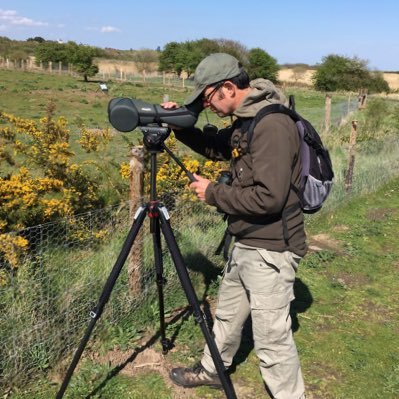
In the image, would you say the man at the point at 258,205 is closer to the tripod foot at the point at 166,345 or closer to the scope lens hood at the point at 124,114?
the scope lens hood at the point at 124,114

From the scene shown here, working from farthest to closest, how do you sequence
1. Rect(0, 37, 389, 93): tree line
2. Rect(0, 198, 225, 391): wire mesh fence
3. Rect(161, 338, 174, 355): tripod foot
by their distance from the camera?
1. Rect(0, 37, 389, 93): tree line
2. Rect(161, 338, 174, 355): tripod foot
3. Rect(0, 198, 225, 391): wire mesh fence

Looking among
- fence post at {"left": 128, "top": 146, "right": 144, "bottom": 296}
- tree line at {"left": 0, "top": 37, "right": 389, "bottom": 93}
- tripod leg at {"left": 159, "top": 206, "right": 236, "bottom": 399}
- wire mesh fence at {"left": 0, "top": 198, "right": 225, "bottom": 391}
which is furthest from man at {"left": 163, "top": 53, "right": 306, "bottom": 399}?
tree line at {"left": 0, "top": 37, "right": 389, "bottom": 93}

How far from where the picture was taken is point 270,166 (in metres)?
2.06

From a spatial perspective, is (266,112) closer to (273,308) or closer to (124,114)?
A: (124,114)

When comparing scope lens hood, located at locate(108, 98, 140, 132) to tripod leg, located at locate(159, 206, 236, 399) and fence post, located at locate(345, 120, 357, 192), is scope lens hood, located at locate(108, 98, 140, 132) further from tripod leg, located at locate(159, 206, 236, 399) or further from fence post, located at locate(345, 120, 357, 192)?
fence post, located at locate(345, 120, 357, 192)

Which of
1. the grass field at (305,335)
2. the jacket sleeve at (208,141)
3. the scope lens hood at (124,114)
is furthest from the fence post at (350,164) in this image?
the scope lens hood at (124,114)

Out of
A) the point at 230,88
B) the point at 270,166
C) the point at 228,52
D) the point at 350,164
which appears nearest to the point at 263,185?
the point at 270,166

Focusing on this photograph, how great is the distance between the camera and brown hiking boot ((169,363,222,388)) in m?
3.00

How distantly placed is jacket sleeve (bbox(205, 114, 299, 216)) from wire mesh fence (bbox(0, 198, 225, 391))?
149 cm

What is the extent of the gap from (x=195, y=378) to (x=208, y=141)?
1541 mm

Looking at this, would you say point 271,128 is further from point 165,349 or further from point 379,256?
point 379,256

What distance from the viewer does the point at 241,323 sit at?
2834 mm

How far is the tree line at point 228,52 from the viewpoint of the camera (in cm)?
4894

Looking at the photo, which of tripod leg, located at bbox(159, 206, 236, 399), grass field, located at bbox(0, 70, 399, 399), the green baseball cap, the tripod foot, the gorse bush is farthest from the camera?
the gorse bush
